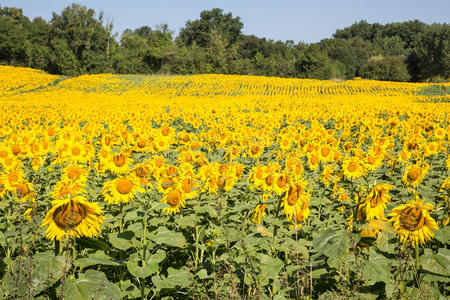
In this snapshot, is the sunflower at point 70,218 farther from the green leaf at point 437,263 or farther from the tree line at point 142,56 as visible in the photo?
the tree line at point 142,56

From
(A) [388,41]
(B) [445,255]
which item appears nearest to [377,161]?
(B) [445,255]

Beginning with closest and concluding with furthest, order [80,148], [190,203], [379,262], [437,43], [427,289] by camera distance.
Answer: [427,289], [379,262], [190,203], [80,148], [437,43]

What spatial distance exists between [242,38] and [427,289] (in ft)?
403

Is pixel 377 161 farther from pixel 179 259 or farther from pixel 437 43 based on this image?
pixel 437 43

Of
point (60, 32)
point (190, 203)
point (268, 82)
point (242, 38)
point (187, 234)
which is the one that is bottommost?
point (187, 234)

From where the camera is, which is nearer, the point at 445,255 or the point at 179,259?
the point at 445,255

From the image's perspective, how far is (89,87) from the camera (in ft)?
139

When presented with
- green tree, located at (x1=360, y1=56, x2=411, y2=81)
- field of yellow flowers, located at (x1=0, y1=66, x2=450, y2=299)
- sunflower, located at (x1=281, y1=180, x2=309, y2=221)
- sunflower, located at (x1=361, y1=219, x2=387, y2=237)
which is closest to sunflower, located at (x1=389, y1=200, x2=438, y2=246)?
field of yellow flowers, located at (x1=0, y1=66, x2=450, y2=299)

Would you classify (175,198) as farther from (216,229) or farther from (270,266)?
(270,266)

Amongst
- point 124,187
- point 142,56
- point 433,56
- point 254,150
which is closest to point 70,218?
point 124,187

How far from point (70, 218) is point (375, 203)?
1945 millimetres

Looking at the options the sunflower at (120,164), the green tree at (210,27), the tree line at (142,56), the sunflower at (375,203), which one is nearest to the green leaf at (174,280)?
the sunflower at (375,203)

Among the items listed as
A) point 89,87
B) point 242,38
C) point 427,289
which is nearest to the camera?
point 427,289

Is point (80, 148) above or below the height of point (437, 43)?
below
